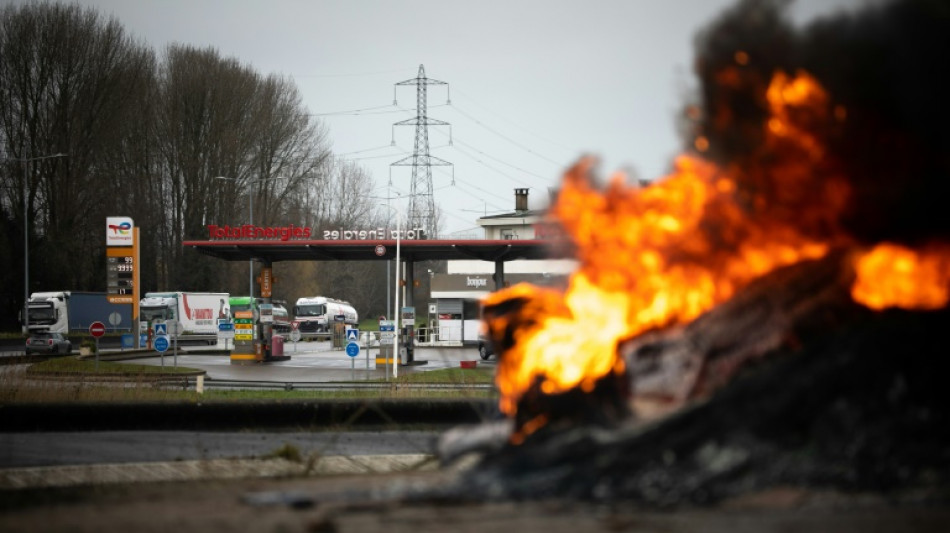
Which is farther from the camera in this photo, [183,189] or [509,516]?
[183,189]

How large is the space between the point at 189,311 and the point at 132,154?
12.3 meters

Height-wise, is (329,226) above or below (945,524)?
above

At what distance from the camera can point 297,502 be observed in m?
8.12

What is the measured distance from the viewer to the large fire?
898 cm

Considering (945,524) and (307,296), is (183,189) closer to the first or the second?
(307,296)

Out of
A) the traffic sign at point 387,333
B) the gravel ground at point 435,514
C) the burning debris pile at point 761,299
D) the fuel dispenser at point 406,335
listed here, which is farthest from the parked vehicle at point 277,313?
the gravel ground at point 435,514

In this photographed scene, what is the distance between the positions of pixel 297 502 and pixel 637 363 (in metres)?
2.92

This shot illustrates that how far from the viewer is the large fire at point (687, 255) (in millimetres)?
8984

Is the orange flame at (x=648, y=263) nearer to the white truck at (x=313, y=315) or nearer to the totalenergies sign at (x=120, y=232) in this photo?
the totalenergies sign at (x=120, y=232)

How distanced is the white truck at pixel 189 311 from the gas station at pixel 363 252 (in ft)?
73.6

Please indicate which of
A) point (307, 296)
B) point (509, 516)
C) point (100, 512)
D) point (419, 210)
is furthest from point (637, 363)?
point (307, 296)

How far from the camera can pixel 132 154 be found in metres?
76.5

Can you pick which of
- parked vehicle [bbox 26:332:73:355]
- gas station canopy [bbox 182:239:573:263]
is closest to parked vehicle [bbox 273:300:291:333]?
parked vehicle [bbox 26:332:73:355]

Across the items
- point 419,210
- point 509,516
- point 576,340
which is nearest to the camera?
point 509,516
